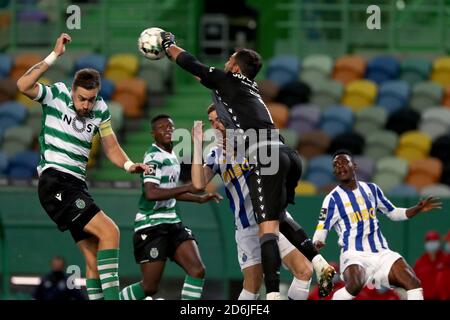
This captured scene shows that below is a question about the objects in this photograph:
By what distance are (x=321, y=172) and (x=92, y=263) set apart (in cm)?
725

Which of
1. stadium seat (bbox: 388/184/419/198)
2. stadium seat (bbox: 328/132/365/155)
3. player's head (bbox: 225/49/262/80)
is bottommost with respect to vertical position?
stadium seat (bbox: 388/184/419/198)

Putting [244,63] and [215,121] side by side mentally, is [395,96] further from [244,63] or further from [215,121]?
[244,63]

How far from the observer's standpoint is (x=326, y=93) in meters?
18.8

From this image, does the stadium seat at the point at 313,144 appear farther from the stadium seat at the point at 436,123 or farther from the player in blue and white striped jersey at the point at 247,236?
the player in blue and white striped jersey at the point at 247,236

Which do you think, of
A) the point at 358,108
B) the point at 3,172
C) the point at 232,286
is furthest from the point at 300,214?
the point at 3,172

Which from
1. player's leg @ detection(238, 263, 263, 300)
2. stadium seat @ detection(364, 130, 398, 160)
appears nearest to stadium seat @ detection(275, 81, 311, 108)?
stadium seat @ detection(364, 130, 398, 160)

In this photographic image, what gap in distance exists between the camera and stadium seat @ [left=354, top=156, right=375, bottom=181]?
1733 centimetres

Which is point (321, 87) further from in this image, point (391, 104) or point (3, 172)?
point (3, 172)

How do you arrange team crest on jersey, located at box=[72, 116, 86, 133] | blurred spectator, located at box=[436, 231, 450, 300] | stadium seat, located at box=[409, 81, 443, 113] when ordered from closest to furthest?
team crest on jersey, located at box=[72, 116, 86, 133] < blurred spectator, located at box=[436, 231, 450, 300] < stadium seat, located at box=[409, 81, 443, 113]

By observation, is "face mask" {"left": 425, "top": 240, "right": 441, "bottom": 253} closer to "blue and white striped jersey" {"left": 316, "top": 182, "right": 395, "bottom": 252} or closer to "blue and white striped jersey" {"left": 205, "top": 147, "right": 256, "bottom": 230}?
"blue and white striped jersey" {"left": 316, "top": 182, "right": 395, "bottom": 252}

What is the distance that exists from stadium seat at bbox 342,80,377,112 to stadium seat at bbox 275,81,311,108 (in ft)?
2.05

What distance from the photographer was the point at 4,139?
60.3ft

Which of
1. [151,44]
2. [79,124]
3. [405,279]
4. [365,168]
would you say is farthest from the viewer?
[365,168]

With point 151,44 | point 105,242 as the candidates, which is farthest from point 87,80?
point 105,242
